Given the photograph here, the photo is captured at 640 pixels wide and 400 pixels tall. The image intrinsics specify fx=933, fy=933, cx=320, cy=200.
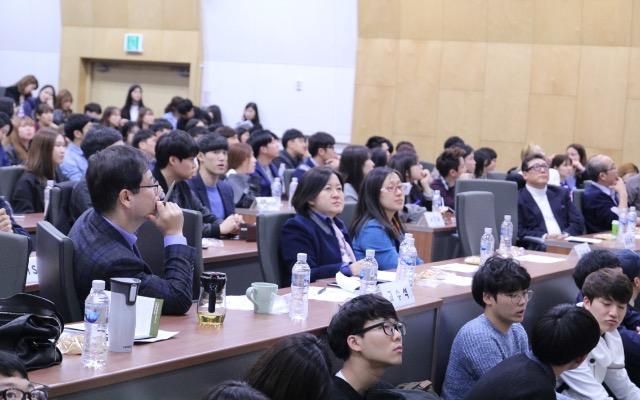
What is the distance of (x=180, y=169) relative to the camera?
5.31m

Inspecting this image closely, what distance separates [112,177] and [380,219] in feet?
6.91

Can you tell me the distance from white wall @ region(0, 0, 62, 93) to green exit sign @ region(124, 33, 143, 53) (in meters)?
1.37

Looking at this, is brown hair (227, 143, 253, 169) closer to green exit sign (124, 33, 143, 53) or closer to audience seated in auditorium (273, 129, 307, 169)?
audience seated in auditorium (273, 129, 307, 169)

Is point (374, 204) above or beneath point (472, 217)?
above

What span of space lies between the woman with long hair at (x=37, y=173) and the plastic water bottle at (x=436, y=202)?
3.02 m

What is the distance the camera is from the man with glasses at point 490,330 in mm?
3609

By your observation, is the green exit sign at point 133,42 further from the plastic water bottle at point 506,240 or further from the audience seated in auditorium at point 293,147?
the plastic water bottle at point 506,240

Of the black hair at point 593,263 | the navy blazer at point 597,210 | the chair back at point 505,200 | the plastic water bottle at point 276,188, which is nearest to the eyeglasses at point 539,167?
the chair back at point 505,200

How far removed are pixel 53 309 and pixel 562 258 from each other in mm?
3695

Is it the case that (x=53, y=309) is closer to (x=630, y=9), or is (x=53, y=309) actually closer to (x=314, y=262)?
(x=314, y=262)

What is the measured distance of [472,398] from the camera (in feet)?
10.1

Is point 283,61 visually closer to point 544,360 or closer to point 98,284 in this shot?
point 544,360

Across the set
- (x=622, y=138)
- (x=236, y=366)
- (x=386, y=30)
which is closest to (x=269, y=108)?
(x=386, y=30)

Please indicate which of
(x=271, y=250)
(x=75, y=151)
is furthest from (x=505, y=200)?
(x=75, y=151)
